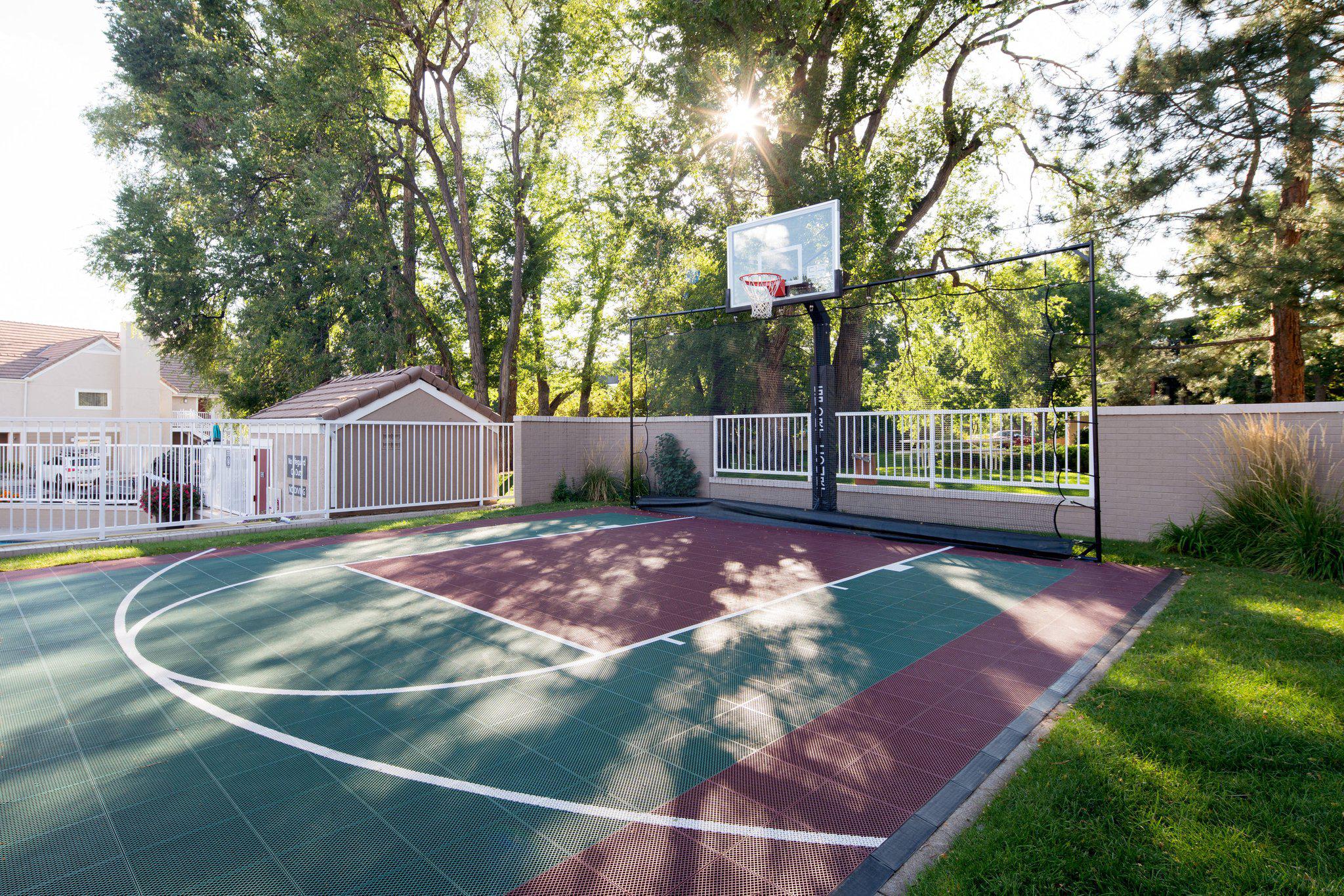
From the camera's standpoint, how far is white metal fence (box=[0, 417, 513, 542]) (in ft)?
29.2

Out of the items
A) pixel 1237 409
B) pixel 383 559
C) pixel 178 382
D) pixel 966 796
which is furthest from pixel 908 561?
pixel 178 382

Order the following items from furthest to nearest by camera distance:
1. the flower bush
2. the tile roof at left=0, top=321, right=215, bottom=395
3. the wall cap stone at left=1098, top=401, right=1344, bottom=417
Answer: the tile roof at left=0, top=321, right=215, bottom=395 → the flower bush → the wall cap stone at left=1098, top=401, right=1344, bottom=417

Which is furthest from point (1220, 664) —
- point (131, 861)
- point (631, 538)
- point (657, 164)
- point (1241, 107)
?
point (657, 164)

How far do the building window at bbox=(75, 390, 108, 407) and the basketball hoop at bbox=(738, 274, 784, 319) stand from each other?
98.4 ft

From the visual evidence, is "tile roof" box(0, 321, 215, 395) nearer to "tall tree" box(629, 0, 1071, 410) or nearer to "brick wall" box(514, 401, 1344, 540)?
"tall tree" box(629, 0, 1071, 410)

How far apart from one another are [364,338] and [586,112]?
9961 mm

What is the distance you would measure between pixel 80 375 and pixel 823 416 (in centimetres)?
3142

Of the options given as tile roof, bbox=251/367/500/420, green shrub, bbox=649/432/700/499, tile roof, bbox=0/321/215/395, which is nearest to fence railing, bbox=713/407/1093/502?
green shrub, bbox=649/432/700/499

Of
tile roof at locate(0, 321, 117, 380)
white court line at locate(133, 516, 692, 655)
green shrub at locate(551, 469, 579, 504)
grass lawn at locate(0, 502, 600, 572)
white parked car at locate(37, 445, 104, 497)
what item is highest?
tile roof at locate(0, 321, 117, 380)

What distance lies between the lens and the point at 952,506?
10320mm

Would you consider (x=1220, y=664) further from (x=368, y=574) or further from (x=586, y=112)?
(x=586, y=112)

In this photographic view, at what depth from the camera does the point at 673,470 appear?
1398cm

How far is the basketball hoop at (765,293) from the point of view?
11.3 m

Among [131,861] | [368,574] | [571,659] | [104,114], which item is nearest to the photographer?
[131,861]
